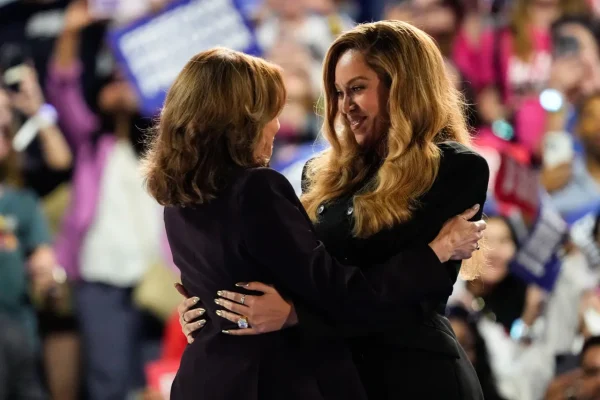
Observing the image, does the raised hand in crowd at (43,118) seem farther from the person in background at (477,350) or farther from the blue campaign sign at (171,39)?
the person in background at (477,350)

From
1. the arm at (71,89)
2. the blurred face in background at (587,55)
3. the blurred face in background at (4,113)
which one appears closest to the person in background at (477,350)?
the blurred face in background at (587,55)

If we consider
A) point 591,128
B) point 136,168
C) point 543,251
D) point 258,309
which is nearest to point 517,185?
point 543,251

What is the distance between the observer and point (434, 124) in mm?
2609

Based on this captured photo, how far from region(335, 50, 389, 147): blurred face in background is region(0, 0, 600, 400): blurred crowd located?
7.10ft

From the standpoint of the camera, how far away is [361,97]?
2635 mm

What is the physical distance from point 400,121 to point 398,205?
0.68ft

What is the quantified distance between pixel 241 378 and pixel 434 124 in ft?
2.54

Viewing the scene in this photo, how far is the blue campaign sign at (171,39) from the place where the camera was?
521cm

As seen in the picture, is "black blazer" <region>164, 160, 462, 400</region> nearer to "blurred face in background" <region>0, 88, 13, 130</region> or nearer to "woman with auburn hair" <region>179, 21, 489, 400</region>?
"woman with auburn hair" <region>179, 21, 489, 400</region>

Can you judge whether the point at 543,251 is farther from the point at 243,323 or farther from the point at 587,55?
the point at 243,323

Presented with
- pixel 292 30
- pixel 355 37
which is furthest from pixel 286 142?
pixel 355 37

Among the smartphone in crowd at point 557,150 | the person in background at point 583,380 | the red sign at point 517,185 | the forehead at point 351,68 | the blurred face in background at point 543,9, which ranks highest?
the forehead at point 351,68

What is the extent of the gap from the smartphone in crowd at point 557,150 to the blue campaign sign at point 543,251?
576 mm

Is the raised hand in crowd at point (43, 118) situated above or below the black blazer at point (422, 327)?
below
